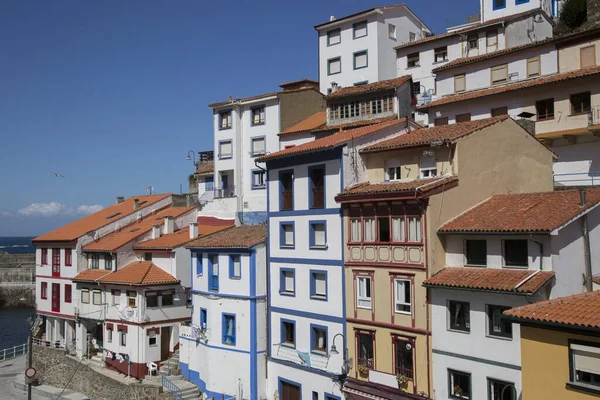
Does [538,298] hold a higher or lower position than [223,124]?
lower

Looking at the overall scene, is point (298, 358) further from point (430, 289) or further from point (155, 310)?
point (155, 310)

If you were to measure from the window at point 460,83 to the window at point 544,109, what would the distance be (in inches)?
259

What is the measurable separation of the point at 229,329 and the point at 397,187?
14042mm

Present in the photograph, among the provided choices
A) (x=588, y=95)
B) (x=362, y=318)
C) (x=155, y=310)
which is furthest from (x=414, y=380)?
(x=155, y=310)

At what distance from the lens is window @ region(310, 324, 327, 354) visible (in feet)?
96.1

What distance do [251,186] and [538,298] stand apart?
31825 millimetres

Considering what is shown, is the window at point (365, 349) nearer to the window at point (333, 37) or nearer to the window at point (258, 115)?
the window at point (258, 115)

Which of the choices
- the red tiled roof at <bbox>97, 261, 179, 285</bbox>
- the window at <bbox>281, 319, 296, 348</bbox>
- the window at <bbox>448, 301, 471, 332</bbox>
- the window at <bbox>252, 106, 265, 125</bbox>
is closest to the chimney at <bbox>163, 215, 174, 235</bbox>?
the red tiled roof at <bbox>97, 261, 179, 285</bbox>

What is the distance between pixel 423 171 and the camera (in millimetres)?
27078

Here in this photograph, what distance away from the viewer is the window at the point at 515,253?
2233 centimetres

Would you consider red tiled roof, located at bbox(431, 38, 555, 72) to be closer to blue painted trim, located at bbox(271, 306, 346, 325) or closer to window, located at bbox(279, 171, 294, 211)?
window, located at bbox(279, 171, 294, 211)

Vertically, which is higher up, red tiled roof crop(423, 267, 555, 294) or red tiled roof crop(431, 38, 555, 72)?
red tiled roof crop(431, 38, 555, 72)

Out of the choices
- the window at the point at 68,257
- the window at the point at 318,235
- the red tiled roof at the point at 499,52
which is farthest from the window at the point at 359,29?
the window at the point at 68,257

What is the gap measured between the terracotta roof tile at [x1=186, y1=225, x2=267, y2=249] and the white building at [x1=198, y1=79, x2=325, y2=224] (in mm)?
9901
